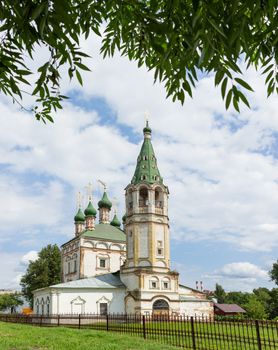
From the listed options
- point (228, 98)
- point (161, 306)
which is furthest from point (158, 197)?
point (228, 98)

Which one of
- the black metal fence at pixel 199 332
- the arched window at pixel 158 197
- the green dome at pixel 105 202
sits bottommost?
the black metal fence at pixel 199 332

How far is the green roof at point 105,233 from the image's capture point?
4422 cm

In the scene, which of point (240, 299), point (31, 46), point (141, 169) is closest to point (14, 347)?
point (31, 46)

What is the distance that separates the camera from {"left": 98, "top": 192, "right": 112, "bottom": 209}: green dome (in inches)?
1967

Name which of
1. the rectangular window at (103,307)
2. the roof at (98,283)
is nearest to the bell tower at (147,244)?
the roof at (98,283)

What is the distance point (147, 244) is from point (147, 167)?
7.53 meters

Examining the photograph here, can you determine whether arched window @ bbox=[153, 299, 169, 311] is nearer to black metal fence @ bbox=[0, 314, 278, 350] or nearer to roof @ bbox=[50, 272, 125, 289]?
roof @ bbox=[50, 272, 125, 289]

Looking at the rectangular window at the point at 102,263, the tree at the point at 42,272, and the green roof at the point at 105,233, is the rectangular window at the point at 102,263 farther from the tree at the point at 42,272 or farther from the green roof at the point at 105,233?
the tree at the point at 42,272

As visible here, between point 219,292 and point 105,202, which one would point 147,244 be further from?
point 219,292

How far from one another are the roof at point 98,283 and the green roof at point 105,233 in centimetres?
797

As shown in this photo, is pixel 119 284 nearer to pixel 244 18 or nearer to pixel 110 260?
pixel 110 260

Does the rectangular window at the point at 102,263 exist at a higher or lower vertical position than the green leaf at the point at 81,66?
higher

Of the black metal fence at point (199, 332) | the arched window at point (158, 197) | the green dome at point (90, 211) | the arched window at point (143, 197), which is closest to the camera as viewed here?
the black metal fence at point (199, 332)

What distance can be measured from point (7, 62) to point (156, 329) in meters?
13.4
